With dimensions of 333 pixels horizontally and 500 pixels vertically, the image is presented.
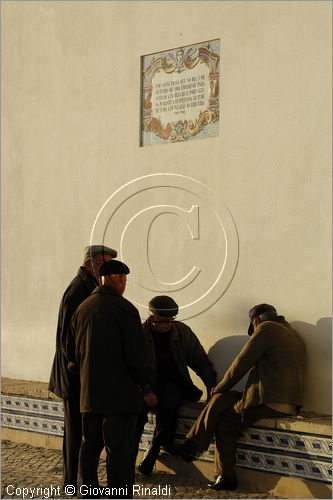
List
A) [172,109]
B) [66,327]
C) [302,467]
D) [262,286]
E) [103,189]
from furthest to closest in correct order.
Answer: 1. [103,189]
2. [172,109]
3. [262,286]
4. [66,327]
5. [302,467]

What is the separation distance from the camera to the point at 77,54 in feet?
27.9

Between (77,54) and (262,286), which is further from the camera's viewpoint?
(77,54)

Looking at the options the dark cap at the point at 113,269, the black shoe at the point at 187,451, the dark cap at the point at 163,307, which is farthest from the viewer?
the dark cap at the point at 163,307

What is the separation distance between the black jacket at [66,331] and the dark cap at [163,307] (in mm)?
595

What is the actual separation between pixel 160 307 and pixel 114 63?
2449 mm

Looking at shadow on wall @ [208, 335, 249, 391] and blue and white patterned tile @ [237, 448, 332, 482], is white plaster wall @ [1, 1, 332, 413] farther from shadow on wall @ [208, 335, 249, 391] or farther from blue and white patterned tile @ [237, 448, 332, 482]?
blue and white patterned tile @ [237, 448, 332, 482]

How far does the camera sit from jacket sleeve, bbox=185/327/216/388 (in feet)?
23.3

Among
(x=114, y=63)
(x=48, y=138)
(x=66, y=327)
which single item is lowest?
(x=66, y=327)

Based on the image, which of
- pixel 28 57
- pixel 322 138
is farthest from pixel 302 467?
pixel 28 57

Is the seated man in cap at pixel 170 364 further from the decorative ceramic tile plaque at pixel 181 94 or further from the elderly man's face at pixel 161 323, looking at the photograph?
Answer: the decorative ceramic tile plaque at pixel 181 94

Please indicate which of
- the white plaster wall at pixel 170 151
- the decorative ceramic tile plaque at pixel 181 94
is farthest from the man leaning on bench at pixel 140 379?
the decorative ceramic tile plaque at pixel 181 94

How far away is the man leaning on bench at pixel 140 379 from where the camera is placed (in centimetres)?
577

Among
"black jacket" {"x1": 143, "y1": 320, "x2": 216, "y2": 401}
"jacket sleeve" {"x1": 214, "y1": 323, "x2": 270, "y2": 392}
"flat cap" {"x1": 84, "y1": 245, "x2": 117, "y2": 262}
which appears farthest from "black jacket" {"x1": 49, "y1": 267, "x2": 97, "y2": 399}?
"jacket sleeve" {"x1": 214, "y1": 323, "x2": 270, "y2": 392}

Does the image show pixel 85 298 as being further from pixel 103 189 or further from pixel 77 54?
pixel 77 54
